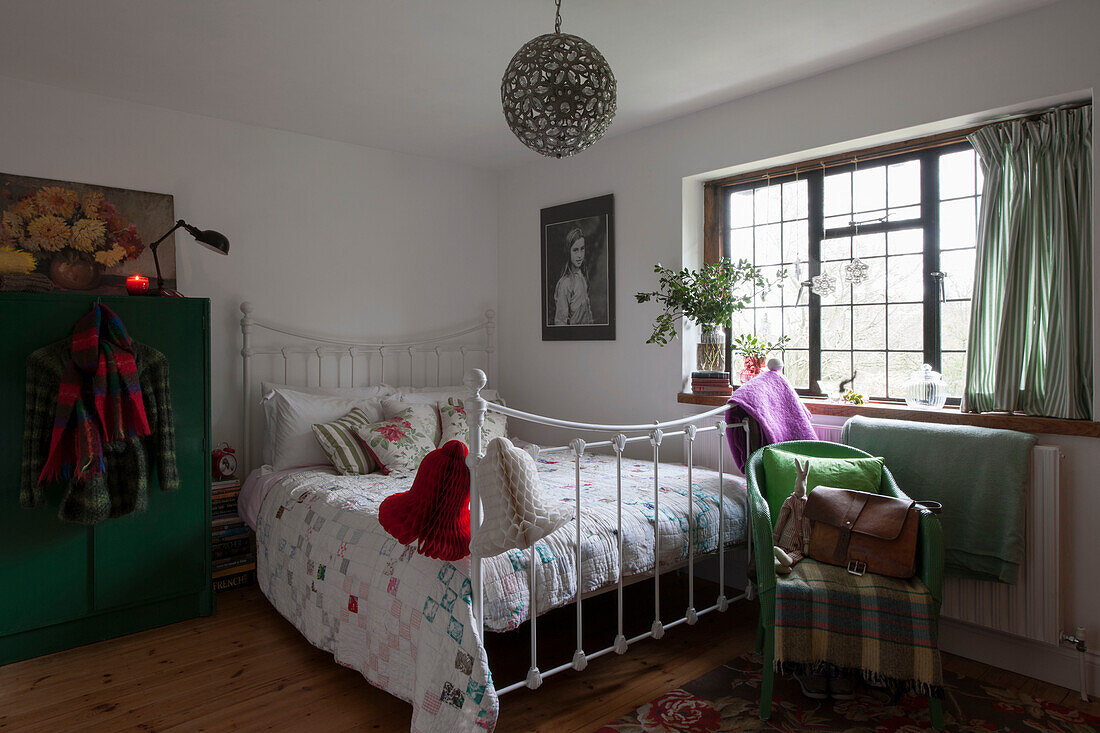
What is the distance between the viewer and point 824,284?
3.20 m

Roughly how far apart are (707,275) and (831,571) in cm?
163

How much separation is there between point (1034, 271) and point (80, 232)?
4.14m

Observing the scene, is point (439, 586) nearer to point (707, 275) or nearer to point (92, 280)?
point (707, 275)

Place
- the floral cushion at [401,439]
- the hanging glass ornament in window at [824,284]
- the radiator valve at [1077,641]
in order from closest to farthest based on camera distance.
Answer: the radiator valve at [1077,641]
the hanging glass ornament in window at [824,284]
the floral cushion at [401,439]

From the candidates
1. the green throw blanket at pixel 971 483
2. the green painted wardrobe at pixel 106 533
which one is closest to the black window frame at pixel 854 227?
the green throw blanket at pixel 971 483

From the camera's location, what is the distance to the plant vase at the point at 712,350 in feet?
11.5

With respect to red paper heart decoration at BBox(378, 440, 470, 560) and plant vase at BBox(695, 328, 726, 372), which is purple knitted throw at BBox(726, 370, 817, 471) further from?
red paper heart decoration at BBox(378, 440, 470, 560)

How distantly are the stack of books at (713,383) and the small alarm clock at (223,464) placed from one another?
2463mm

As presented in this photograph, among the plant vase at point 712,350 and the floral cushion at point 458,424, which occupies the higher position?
the plant vase at point 712,350

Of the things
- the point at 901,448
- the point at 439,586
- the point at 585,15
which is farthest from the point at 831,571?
the point at 585,15

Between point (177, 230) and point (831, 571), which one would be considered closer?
point (831, 571)

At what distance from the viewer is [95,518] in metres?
2.68

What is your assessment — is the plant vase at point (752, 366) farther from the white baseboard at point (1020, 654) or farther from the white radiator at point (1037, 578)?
the white baseboard at point (1020, 654)

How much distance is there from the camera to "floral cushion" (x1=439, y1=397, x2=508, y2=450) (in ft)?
11.7
